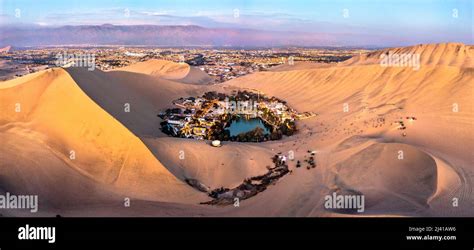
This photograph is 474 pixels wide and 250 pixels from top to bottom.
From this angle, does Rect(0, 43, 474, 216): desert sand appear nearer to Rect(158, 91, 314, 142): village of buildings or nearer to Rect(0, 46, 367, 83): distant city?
Rect(158, 91, 314, 142): village of buildings

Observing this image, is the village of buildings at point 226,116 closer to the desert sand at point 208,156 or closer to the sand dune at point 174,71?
the desert sand at point 208,156

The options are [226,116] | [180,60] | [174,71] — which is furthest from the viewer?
[180,60]

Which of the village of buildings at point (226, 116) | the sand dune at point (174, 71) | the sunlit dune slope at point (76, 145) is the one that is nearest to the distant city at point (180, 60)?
the sand dune at point (174, 71)

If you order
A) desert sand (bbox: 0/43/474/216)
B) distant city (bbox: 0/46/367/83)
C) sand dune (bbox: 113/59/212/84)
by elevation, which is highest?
distant city (bbox: 0/46/367/83)

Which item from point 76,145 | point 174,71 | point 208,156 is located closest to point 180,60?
point 174,71

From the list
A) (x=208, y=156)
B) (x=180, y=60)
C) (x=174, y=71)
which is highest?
(x=180, y=60)

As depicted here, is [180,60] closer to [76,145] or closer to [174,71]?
[174,71]

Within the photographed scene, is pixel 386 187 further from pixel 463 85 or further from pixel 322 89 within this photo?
pixel 322 89

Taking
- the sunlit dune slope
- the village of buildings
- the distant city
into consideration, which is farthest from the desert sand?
the distant city
